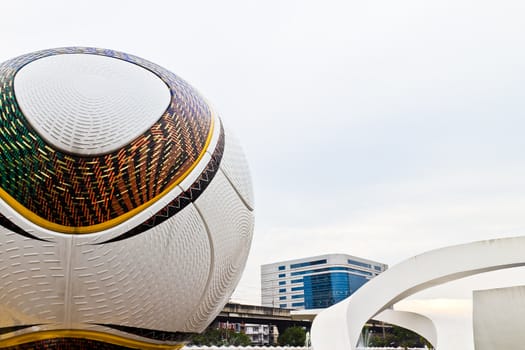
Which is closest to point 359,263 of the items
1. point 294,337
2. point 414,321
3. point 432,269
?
point 294,337

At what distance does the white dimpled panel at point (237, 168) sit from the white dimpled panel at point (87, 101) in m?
0.66

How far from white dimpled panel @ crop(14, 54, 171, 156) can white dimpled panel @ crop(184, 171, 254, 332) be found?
73 cm

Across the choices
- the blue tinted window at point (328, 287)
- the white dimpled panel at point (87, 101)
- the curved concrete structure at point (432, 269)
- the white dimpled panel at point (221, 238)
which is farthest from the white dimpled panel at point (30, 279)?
the blue tinted window at point (328, 287)

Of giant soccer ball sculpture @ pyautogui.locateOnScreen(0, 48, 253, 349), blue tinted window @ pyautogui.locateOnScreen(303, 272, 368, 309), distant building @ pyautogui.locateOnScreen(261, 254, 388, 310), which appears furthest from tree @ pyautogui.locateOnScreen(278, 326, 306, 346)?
blue tinted window @ pyautogui.locateOnScreen(303, 272, 368, 309)

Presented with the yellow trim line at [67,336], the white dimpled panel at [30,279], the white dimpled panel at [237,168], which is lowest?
the yellow trim line at [67,336]

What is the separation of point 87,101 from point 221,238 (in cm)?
144

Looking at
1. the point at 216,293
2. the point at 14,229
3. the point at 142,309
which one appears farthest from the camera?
the point at 216,293

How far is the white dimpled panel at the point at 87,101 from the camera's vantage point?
3268mm

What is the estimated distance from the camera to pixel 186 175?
353cm

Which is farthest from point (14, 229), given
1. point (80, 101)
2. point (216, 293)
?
point (216, 293)

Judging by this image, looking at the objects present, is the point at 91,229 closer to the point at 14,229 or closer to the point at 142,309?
the point at 14,229

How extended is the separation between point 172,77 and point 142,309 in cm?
202

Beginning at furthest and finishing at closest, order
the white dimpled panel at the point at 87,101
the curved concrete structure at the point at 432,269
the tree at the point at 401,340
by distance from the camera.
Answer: the tree at the point at 401,340 → the curved concrete structure at the point at 432,269 → the white dimpled panel at the point at 87,101

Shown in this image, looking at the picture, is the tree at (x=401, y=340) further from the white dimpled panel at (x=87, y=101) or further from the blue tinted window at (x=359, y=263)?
the white dimpled panel at (x=87, y=101)
